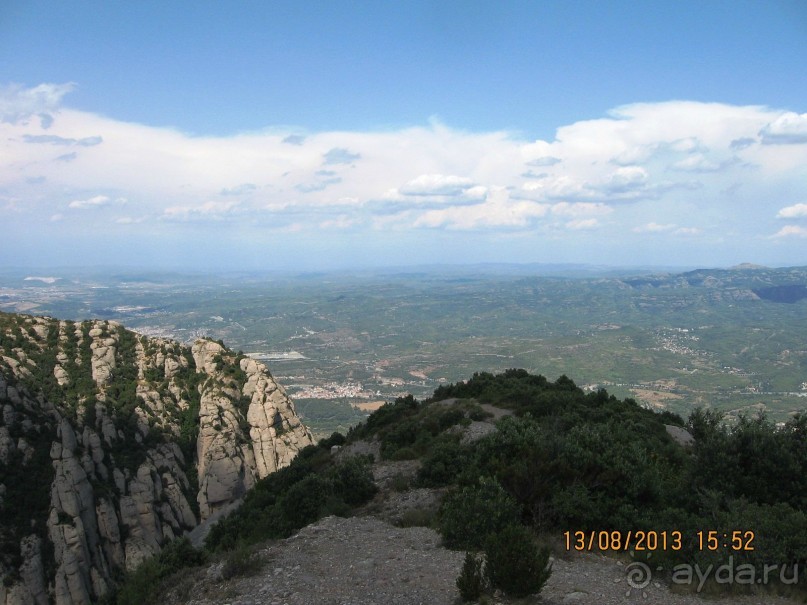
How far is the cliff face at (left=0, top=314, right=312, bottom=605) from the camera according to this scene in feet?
87.9

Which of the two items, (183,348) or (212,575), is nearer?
(212,575)

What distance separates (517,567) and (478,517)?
2792 mm

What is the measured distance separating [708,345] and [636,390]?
76356 millimetres

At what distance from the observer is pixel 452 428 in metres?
25.4

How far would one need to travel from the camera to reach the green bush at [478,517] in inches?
434

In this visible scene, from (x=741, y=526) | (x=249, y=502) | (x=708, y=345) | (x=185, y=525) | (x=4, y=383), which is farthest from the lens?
(x=708, y=345)

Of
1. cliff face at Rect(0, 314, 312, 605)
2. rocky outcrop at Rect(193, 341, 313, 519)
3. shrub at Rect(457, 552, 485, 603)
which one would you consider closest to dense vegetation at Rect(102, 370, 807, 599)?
shrub at Rect(457, 552, 485, 603)

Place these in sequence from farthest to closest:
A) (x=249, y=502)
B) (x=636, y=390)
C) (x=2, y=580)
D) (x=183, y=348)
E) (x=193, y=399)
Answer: (x=636, y=390)
(x=183, y=348)
(x=193, y=399)
(x=2, y=580)
(x=249, y=502)

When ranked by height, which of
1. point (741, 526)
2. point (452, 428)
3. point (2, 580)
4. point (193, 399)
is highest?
point (741, 526)

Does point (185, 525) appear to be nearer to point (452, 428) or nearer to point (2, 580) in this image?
point (2, 580)

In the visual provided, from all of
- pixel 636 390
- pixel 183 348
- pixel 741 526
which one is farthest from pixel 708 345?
pixel 741 526

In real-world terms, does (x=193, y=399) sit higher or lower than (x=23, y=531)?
higher
